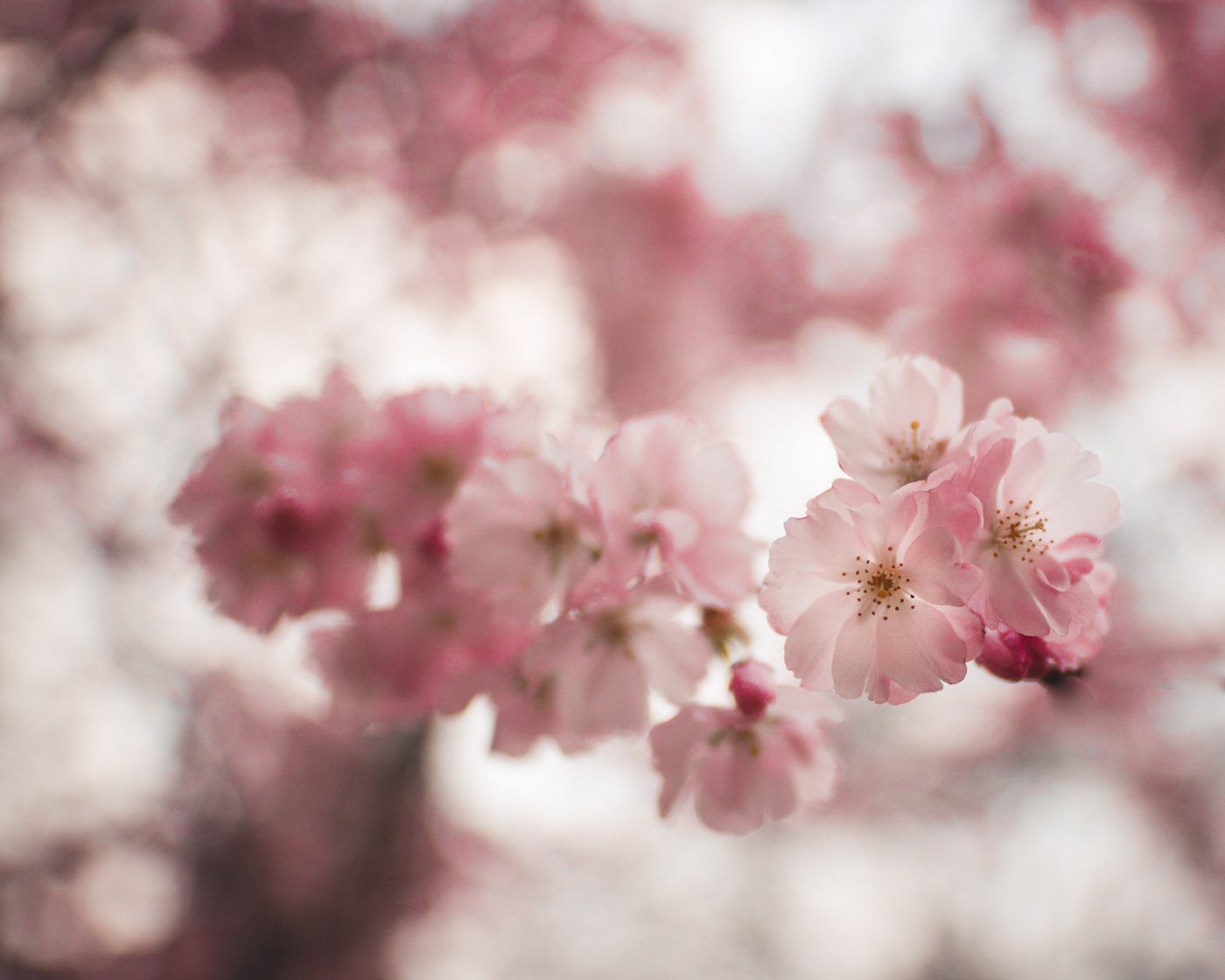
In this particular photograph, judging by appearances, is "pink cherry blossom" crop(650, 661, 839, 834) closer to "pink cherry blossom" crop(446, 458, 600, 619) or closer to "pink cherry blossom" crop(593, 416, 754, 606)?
"pink cherry blossom" crop(593, 416, 754, 606)

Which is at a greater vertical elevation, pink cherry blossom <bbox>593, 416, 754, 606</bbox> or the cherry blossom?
pink cherry blossom <bbox>593, 416, 754, 606</bbox>

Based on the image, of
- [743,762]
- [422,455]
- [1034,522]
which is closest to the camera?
[1034,522]

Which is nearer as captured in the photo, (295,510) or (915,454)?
(915,454)

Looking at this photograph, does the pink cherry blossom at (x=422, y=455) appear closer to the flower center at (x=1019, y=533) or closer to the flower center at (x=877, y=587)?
the flower center at (x=877, y=587)

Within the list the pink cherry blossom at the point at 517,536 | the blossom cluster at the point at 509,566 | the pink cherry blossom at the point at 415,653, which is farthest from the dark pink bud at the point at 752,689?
the pink cherry blossom at the point at 415,653

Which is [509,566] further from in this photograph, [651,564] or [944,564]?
[944,564]

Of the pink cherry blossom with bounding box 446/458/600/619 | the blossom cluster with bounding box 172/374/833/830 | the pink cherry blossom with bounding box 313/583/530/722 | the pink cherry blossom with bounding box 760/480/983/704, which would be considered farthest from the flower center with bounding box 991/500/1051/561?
the pink cherry blossom with bounding box 313/583/530/722

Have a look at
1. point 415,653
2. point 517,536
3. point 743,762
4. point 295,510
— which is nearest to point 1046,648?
point 743,762

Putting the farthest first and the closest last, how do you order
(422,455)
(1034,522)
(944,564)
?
1. (422,455)
2. (1034,522)
3. (944,564)
